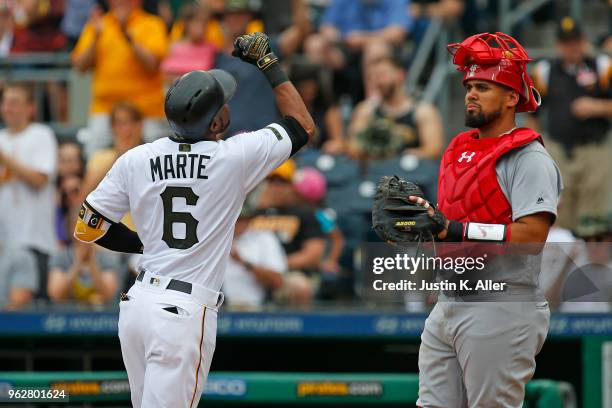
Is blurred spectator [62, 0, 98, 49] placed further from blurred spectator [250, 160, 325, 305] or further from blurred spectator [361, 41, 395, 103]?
blurred spectator [250, 160, 325, 305]

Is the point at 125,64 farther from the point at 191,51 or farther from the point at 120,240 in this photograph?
the point at 120,240

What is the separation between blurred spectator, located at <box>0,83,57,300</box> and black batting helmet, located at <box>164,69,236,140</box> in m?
4.30

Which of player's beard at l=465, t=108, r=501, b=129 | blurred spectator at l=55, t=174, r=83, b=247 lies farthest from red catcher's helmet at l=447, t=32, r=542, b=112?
blurred spectator at l=55, t=174, r=83, b=247

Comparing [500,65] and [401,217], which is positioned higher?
[500,65]

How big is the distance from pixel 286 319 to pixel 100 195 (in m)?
2.56

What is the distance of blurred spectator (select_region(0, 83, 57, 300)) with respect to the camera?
8.73 m

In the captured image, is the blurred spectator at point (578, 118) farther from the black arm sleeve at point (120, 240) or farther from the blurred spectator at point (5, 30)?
the blurred spectator at point (5, 30)

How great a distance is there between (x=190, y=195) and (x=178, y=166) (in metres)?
0.13

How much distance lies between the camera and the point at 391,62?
923 cm

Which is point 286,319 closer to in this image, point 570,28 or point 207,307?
point 207,307

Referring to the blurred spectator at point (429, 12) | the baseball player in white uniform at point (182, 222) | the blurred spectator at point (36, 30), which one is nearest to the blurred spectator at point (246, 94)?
the blurred spectator at point (429, 12)

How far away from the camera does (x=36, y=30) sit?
1088 centimetres

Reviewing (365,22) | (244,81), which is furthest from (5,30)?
(365,22)

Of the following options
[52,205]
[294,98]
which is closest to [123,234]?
[294,98]
